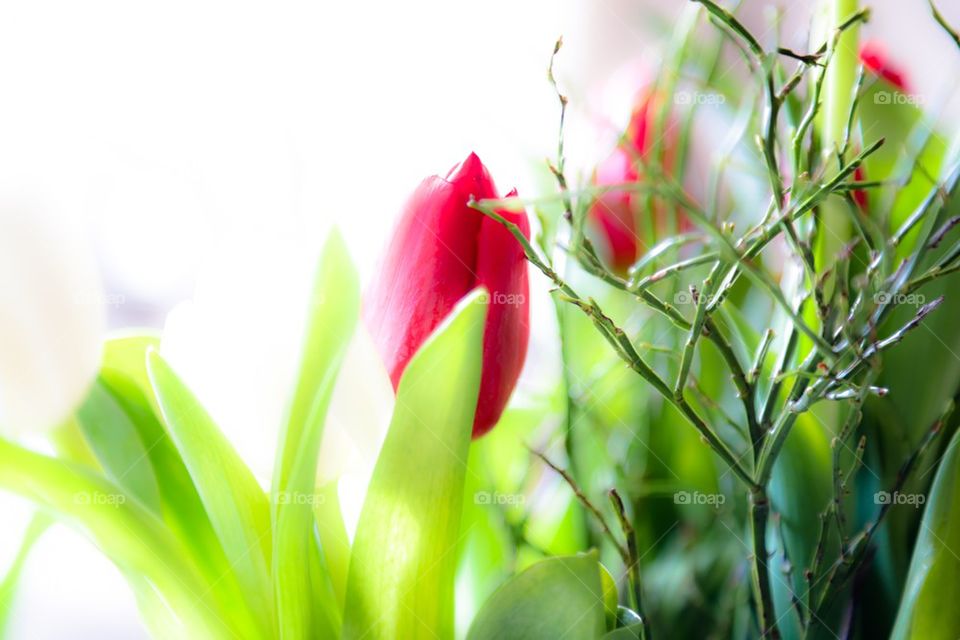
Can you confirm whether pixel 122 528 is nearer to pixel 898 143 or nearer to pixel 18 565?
pixel 18 565

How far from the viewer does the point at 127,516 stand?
0.20 m

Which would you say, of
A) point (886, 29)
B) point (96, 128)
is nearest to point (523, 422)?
point (96, 128)

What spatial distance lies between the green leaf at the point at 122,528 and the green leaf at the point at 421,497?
0.04 meters

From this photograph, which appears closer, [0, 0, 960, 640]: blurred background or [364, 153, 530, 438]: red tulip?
[364, 153, 530, 438]: red tulip

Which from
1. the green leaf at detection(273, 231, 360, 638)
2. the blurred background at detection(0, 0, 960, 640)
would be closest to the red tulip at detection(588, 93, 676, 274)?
the blurred background at detection(0, 0, 960, 640)

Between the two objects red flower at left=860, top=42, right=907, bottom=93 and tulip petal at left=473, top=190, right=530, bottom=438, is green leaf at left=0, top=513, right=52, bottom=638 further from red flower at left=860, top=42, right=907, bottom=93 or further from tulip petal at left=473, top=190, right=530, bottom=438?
red flower at left=860, top=42, right=907, bottom=93

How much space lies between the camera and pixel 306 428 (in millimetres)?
195

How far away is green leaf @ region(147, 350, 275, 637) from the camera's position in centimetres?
20

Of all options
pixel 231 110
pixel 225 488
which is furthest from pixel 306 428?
pixel 231 110

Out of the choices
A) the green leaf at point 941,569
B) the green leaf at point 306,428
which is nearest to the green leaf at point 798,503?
the green leaf at point 941,569

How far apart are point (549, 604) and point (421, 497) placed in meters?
0.04

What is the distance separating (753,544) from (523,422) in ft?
0.32

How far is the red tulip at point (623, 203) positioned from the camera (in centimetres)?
28

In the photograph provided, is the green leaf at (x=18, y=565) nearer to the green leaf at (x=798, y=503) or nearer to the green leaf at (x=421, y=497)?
the green leaf at (x=421, y=497)
